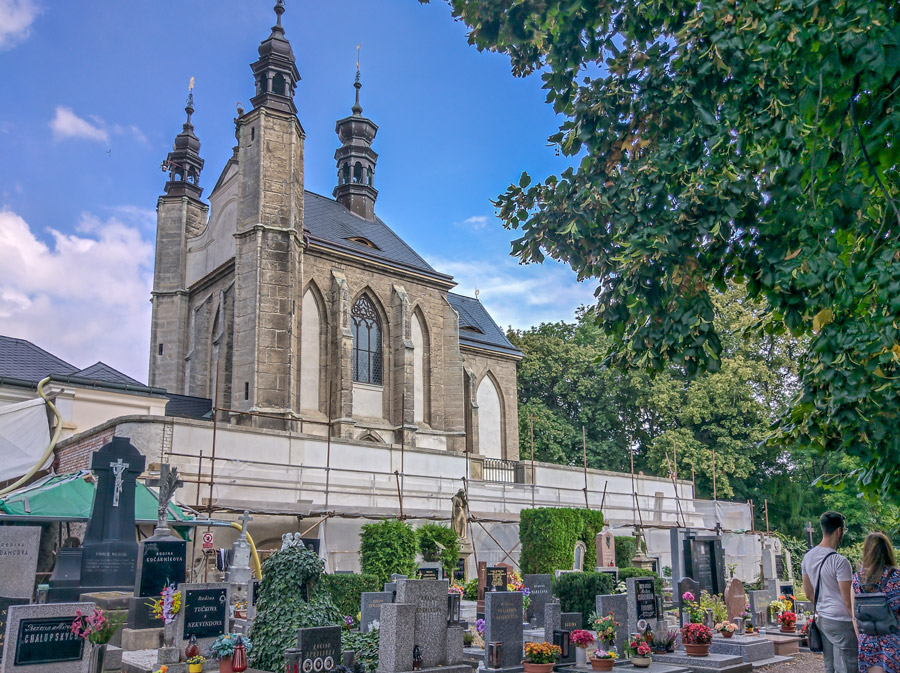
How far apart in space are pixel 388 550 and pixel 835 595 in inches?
476

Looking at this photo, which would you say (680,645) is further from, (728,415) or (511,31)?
(728,415)

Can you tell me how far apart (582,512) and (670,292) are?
15.6 meters

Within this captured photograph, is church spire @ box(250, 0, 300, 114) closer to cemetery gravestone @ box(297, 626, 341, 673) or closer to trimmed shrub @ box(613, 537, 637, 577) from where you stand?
Answer: trimmed shrub @ box(613, 537, 637, 577)

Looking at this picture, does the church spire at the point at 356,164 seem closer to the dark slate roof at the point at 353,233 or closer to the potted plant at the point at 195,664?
the dark slate roof at the point at 353,233

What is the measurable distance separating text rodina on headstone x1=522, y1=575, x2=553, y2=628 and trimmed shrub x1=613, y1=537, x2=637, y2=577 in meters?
8.29

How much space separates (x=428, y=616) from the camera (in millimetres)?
9188

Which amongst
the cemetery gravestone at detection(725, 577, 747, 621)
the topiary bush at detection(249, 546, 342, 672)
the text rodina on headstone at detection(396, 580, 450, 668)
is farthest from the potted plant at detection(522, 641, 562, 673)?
the cemetery gravestone at detection(725, 577, 747, 621)

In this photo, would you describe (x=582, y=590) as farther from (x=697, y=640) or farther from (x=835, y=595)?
(x=835, y=595)

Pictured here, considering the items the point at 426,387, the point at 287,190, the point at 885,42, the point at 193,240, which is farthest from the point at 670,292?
the point at 193,240

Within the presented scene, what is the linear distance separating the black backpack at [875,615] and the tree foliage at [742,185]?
1.04 metres

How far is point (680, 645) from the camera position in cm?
1241

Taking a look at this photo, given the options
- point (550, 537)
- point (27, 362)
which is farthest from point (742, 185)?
point (27, 362)

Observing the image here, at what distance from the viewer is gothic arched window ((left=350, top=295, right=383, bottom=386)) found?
30.9 metres

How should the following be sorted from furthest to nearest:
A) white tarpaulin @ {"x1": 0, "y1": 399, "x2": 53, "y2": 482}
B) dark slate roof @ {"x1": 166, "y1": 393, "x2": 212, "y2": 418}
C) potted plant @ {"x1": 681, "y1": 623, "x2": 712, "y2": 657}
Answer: dark slate roof @ {"x1": 166, "y1": 393, "x2": 212, "y2": 418} → white tarpaulin @ {"x1": 0, "y1": 399, "x2": 53, "y2": 482} → potted plant @ {"x1": 681, "y1": 623, "x2": 712, "y2": 657}
